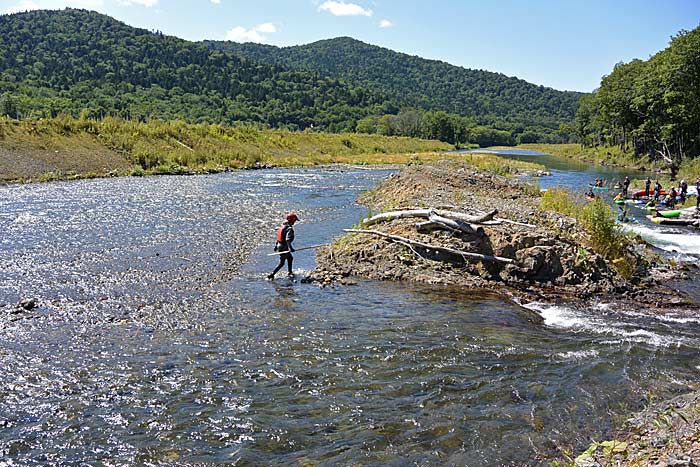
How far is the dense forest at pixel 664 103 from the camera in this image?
180ft

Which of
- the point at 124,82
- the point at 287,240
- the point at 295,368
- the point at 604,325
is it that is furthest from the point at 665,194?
the point at 124,82

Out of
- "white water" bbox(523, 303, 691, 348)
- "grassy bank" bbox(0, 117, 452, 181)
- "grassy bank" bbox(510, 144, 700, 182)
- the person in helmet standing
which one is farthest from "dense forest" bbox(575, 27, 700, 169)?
the person in helmet standing

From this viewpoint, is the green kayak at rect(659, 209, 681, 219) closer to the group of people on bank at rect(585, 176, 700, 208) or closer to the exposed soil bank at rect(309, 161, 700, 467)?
the group of people on bank at rect(585, 176, 700, 208)

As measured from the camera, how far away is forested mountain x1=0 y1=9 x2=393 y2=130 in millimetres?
123688

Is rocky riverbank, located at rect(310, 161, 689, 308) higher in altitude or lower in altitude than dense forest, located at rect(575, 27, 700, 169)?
lower

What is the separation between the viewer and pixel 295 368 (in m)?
8.63

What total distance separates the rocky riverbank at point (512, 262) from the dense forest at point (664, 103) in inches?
1584

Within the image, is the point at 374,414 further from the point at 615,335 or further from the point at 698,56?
the point at 698,56

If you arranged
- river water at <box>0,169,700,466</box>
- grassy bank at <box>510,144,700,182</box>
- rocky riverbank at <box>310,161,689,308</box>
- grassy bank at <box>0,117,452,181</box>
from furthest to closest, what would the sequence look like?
grassy bank at <box>510,144,700,182</box> → grassy bank at <box>0,117,452,181</box> → rocky riverbank at <box>310,161,689,308</box> → river water at <box>0,169,700,466</box>

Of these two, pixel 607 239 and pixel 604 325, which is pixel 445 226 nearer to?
pixel 607 239

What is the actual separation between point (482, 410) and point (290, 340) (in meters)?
4.08

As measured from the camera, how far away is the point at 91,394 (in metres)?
7.66

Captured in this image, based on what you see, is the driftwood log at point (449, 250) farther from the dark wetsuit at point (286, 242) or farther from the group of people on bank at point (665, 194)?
the group of people on bank at point (665, 194)

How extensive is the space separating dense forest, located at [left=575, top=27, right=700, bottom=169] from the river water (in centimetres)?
4623
